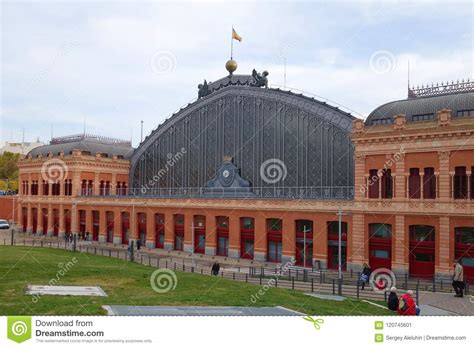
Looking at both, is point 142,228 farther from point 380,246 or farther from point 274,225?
point 380,246

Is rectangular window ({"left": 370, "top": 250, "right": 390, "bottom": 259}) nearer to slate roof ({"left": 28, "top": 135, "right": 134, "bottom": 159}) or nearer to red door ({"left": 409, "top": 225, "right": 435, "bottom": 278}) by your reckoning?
red door ({"left": 409, "top": 225, "right": 435, "bottom": 278})

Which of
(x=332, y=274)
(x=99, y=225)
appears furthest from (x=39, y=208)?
(x=332, y=274)

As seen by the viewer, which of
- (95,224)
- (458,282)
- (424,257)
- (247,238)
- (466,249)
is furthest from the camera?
(95,224)

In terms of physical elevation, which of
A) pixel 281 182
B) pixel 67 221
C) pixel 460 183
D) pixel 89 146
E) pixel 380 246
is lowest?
pixel 67 221

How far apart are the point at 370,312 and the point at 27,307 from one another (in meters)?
17.0

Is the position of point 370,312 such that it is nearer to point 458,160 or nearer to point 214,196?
point 458,160

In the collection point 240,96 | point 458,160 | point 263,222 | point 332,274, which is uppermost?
point 240,96

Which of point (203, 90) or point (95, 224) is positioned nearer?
point (203, 90)

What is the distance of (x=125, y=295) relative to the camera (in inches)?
1077

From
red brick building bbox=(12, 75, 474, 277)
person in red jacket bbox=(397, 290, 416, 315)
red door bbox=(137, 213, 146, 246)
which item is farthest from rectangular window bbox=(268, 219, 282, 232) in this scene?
person in red jacket bbox=(397, 290, 416, 315)

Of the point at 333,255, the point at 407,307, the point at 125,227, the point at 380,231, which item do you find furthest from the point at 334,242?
the point at 125,227

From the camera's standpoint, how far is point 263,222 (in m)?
57.5

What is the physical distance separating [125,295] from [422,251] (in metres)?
28.0

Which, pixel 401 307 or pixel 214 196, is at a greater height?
pixel 214 196
